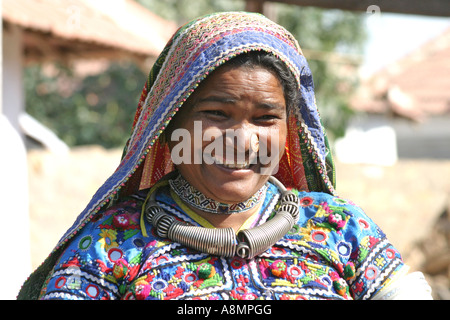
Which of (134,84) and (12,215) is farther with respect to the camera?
(134,84)

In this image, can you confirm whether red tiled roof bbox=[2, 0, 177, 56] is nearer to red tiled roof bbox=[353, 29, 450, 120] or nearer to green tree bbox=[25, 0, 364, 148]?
green tree bbox=[25, 0, 364, 148]

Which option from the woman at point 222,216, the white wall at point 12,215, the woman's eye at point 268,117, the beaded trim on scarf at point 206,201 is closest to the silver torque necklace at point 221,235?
the woman at point 222,216

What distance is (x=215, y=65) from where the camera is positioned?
2053 mm

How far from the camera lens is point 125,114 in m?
13.4

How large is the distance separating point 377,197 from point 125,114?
669cm

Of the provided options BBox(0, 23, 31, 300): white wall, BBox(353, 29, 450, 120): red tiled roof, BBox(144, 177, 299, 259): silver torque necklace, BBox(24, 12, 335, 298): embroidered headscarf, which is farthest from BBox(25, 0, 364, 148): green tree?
BBox(144, 177, 299, 259): silver torque necklace

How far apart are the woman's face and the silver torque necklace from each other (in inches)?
5.5

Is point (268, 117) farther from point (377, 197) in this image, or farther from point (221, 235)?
point (377, 197)

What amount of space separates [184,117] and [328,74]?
1037 centimetres

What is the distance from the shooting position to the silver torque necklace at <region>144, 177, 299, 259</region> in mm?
2092

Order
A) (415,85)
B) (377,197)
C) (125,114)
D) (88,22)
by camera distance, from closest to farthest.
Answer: (88,22), (377,197), (125,114), (415,85)

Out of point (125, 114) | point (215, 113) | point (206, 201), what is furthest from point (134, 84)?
point (215, 113)
